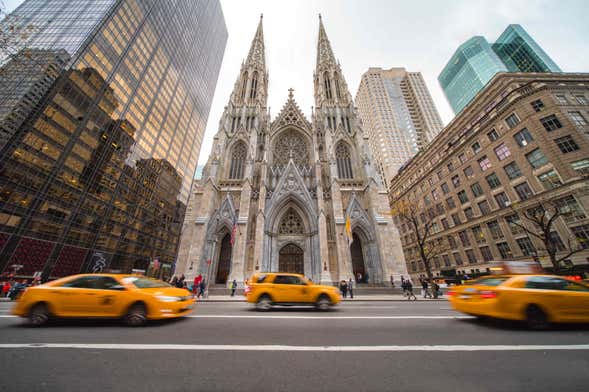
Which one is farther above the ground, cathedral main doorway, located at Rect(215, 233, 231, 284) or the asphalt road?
cathedral main doorway, located at Rect(215, 233, 231, 284)

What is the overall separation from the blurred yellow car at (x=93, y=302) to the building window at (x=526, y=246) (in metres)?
35.1

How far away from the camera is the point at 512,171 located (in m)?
25.8

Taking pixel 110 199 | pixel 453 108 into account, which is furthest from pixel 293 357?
pixel 453 108

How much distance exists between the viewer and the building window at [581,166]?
20047 millimetres

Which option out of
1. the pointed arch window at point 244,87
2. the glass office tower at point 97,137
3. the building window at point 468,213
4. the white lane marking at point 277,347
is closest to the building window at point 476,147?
the building window at point 468,213

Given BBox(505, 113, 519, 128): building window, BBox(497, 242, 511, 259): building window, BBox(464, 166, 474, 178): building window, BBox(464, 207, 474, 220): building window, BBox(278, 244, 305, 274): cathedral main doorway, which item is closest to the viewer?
BBox(278, 244, 305, 274): cathedral main doorway

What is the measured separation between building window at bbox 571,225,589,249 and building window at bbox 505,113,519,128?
13.7m

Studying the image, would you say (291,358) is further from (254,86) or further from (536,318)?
(254,86)

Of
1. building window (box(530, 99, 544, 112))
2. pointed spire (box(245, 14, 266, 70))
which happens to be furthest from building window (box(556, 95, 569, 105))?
pointed spire (box(245, 14, 266, 70))

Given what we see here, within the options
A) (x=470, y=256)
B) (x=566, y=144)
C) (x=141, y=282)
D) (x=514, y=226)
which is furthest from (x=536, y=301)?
(x=470, y=256)

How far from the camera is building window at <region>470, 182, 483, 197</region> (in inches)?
1168

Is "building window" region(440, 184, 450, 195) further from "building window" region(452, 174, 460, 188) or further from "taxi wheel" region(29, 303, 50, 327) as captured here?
"taxi wheel" region(29, 303, 50, 327)

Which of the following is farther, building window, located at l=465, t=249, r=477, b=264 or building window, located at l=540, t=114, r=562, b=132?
building window, located at l=465, t=249, r=477, b=264

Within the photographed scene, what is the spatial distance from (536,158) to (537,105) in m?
7.05
